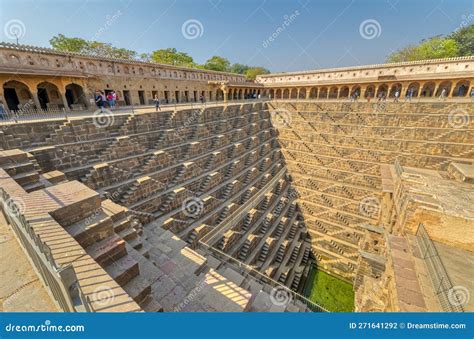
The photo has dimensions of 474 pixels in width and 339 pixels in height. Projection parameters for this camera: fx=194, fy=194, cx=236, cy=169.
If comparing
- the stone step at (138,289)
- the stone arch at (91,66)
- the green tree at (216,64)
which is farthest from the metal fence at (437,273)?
the green tree at (216,64)

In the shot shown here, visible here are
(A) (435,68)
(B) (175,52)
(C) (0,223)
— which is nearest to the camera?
(C) (0,223)

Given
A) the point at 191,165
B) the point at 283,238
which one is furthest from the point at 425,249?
the point at 191,165

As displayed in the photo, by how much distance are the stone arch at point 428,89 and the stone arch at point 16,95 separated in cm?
3864

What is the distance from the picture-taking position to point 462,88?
22250mm

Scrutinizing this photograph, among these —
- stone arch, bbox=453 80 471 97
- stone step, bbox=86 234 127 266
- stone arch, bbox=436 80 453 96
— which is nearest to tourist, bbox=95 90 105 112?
stone step, bbox=86 234 127 266

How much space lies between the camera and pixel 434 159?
13.2 metres

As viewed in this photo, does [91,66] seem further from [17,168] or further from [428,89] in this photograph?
[428,89]

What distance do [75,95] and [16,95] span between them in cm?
310

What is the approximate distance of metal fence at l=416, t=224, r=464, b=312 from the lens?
4465 millimetres

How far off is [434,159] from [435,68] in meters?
18.7

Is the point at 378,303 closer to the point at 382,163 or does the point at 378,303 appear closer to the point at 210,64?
the point at 382,163

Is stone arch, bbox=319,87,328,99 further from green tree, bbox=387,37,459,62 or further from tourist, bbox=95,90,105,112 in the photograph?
tourist, bbox=95,90,105,112

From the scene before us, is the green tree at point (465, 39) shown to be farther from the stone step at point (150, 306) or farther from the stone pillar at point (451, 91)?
the stone step at point (150, 306)

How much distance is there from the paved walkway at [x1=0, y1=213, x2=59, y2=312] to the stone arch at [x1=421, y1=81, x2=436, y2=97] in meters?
34.9
